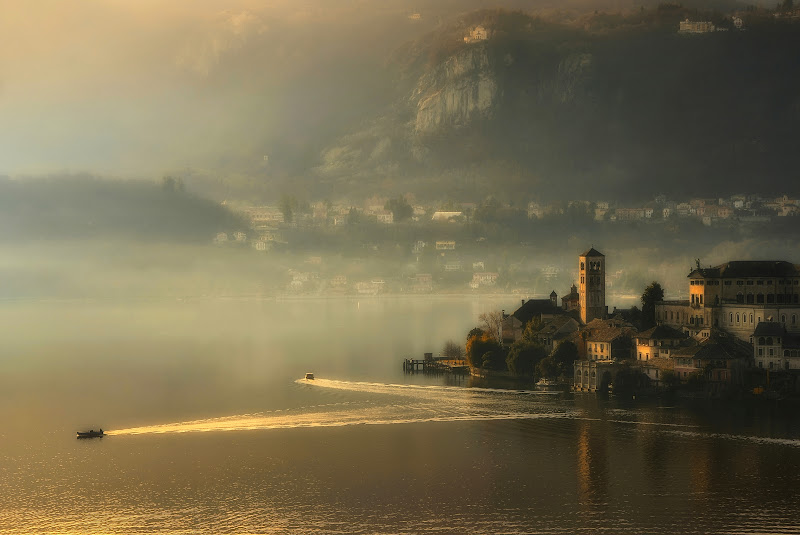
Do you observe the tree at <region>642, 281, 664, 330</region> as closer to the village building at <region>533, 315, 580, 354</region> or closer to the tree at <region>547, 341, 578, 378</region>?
the village building at <region>533, 315, 580, 354</region>

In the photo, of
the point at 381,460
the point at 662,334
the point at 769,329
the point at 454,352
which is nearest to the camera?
the point at 381,460

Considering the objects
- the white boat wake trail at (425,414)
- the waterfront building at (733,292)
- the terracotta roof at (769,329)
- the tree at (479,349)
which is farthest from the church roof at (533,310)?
the terracotta roof at (769,329)

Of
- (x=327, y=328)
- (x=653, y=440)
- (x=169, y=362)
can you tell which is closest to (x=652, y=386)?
(x=653, y=440)

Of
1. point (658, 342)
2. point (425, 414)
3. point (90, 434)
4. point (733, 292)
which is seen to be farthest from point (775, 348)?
point (90, 434)

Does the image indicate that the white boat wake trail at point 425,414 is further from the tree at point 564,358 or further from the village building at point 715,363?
the village building at point 715,363


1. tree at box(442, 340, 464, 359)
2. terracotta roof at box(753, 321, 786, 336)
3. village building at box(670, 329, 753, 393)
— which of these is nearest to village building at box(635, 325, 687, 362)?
village building at box(670, 329, 753, 393)

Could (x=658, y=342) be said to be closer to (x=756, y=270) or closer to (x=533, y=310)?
(x=756, y=270)
